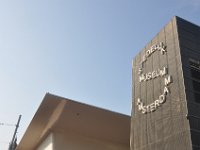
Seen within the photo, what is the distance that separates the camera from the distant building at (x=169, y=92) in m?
14.3

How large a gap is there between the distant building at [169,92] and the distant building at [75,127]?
2918 millimetres

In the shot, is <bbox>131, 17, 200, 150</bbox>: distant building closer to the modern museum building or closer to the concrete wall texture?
the modern museum building

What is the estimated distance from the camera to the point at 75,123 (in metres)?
21.3

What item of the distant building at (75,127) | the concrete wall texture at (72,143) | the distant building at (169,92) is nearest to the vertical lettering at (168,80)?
the distant building at (169,92)

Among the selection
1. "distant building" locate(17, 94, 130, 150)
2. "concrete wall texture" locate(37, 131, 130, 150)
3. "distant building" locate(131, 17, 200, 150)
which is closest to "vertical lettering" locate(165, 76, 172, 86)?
"distant building" locate(131, 17, 200, 150)

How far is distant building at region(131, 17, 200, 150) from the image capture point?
14336 millimetres

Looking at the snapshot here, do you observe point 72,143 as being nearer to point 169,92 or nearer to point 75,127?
point 75,127

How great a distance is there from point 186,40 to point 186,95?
3817 millimetres

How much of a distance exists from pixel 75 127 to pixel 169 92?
8.45 meters

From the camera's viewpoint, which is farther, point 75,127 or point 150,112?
point 75,127

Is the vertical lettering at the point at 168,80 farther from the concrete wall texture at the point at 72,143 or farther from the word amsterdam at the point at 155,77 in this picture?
the concrete wall texture at the point at 72,143

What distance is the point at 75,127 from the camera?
21797mm

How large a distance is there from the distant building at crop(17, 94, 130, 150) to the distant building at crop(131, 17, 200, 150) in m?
2.92

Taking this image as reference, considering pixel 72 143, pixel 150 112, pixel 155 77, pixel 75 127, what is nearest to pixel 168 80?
pixel 155 77
